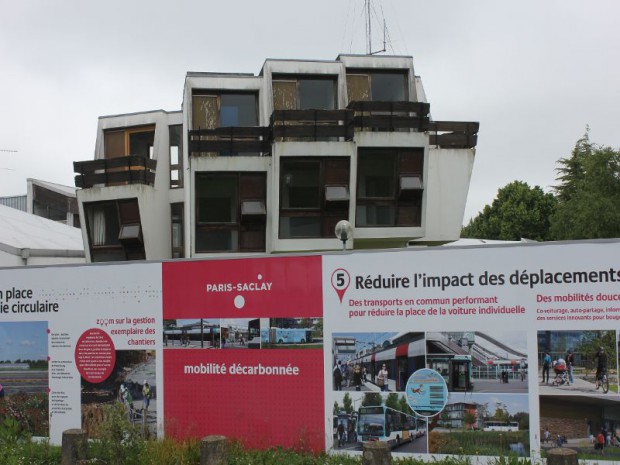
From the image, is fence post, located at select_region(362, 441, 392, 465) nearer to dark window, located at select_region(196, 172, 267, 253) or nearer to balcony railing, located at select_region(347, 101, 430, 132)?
dark window, located at select_region(196, 172, 267, 253)

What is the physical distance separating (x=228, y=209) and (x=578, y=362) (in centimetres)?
1735

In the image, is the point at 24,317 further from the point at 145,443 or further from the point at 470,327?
the point at 470,327

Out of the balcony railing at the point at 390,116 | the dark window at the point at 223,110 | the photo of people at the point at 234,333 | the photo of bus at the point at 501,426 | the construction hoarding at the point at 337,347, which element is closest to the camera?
the construction hoarding at the point at 337,347

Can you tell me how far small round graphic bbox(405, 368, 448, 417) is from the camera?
27.3ft

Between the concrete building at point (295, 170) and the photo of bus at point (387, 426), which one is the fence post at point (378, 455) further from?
the concrete building at point (295, 170)

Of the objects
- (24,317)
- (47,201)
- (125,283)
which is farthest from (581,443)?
(47,201)

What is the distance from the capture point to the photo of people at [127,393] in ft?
31.4

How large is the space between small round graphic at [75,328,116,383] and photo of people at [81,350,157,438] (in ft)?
0.26

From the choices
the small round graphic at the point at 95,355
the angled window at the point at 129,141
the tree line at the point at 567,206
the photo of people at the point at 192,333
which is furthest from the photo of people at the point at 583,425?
the tree line at the point at 567,206

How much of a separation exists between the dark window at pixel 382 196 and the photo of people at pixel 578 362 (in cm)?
1534

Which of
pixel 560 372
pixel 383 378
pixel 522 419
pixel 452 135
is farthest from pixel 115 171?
pixel 560 372

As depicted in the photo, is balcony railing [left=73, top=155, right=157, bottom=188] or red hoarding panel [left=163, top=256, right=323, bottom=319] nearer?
red hoarding panel [left=163, top=256, right=323, bottom=319]

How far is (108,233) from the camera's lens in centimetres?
2516

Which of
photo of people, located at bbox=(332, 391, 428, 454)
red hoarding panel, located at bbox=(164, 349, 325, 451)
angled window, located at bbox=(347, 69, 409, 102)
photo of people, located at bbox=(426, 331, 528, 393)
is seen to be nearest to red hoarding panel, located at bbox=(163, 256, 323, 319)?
red hoarding panel, located at bbox=(164, 349, 325, 451)
